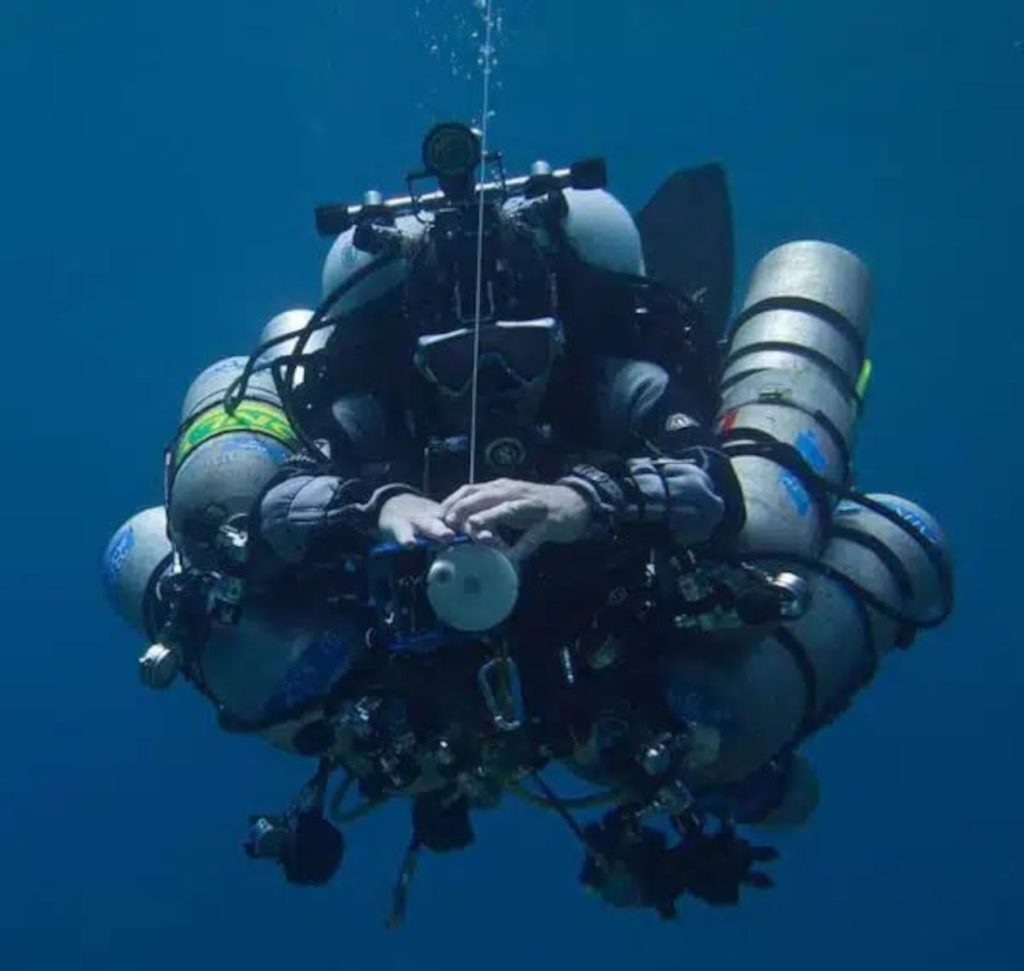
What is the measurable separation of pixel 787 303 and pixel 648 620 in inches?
101

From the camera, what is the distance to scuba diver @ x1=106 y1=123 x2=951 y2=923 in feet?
13.9

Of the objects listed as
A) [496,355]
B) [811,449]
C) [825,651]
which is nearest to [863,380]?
[811,449]

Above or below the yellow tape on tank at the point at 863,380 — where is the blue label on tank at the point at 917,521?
below

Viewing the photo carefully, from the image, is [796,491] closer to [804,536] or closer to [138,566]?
[804,536]

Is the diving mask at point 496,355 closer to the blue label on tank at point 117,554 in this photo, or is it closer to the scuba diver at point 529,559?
the scuba diver at point 529,559

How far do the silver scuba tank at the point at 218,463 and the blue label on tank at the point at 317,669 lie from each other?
0.71 meters

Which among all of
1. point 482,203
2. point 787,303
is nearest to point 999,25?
point 787,303

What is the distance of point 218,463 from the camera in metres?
5.37

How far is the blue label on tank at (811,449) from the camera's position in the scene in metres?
5.44

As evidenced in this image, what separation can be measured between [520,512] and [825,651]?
74.0 inches

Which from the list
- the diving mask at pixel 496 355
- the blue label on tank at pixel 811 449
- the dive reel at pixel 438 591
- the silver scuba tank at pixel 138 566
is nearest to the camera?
the dive reel at pixel 438 591

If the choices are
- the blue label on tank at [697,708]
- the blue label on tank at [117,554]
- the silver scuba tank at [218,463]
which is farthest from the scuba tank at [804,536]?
the blue label on tank at [117,554]

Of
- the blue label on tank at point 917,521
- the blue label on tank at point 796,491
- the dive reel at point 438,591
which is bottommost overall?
the blue label on tank at point 917,521

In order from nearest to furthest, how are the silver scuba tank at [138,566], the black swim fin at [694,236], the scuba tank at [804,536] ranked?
the scuba tank at [804,536] < the silver scuba tank at [138,566] < the black swim fin at [694,236]
